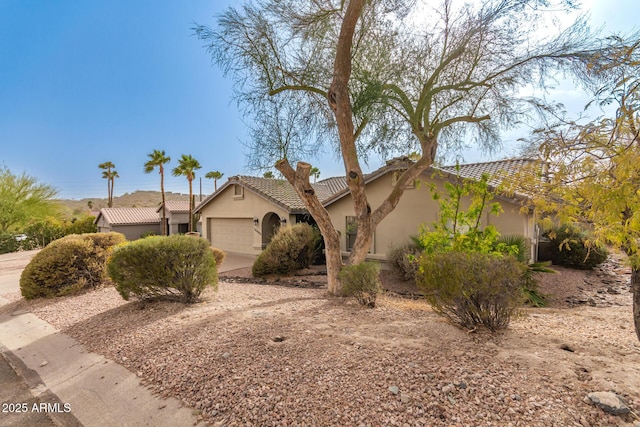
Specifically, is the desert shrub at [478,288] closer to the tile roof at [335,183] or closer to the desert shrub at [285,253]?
the desert shrub at [285,253]

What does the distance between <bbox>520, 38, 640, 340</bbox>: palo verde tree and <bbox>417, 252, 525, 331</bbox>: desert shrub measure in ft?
3.23

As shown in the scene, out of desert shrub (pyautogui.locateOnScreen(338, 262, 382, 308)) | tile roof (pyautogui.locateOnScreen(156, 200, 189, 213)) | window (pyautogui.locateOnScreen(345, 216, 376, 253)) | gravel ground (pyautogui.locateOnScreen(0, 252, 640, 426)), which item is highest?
tile roof (pyautogui.locateOnScreen(156, 200, 189, 213))

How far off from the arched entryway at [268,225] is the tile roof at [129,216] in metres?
16.4

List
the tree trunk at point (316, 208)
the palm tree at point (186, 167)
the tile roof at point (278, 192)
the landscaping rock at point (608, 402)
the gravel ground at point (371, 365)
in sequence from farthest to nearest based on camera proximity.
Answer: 1. the palm tree at point (186, 167)
2. the tile roof at point (278, 192)
3. the tree trunk at point (316, 208)
4. the gravel ground at point (371, 365)
5. the landscaping rock at point (608, 402)

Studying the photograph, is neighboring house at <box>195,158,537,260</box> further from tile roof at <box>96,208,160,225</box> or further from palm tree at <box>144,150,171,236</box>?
palm tree at <box>144,150,171,236</box>

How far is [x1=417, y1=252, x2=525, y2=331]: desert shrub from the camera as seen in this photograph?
423 centimetres

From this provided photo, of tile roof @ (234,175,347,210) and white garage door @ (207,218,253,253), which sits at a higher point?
tile roof @ (234,175,347,210)

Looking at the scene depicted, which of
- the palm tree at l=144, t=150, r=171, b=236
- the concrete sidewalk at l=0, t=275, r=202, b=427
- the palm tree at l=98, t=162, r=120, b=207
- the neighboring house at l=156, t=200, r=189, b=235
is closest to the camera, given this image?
the concrete sidewalk at l=0, t=275, r=202, b=427

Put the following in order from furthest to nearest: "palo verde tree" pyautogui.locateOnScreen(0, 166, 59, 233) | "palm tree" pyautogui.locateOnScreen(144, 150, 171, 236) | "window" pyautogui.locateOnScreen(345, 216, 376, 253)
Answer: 1. "palm tree" pyautogui.locateOnScreen(144, 150, 171, 236)
2. "palo verde tree" pyautogui.locateOnScreen(0, 166, 59, 233)
3. "window" pyautogui.locateOnScreen(345, 216, 376, 253)

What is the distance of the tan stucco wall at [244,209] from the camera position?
58.3 ft

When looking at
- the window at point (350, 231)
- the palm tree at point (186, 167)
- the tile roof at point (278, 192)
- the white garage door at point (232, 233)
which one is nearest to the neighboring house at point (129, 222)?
the palm tree at point (186, 167)

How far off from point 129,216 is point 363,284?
28.9 m

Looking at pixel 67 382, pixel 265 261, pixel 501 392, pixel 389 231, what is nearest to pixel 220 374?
pixel 67 382

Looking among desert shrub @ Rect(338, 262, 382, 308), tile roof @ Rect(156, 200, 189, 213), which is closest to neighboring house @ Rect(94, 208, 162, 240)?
tile roof @ Rect(156, 200, 189, 213)
